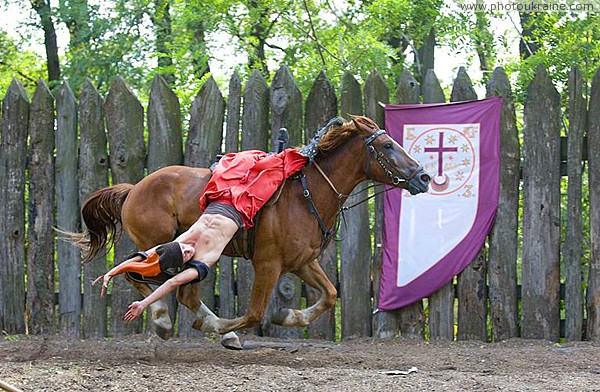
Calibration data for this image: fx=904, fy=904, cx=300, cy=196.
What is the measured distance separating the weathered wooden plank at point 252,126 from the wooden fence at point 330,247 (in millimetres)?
12

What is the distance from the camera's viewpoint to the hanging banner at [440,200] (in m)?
7.49

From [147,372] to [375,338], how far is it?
266cm

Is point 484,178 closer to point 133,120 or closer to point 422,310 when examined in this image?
point 422,310

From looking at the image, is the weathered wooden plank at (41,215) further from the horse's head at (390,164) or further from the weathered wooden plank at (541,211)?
the weathered wooden plank at (541,211)

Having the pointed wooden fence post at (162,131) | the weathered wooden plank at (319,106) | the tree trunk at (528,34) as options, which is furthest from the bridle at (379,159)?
the tree trunk at (528,34)

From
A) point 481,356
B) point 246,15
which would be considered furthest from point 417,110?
point 246,15

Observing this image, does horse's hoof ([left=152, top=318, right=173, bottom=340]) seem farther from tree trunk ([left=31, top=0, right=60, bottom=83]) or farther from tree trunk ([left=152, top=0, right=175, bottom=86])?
tree trunk ([left=31, top=0, right=60, bottom=83])

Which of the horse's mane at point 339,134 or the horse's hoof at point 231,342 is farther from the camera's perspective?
the horse's hoof at point 231,342

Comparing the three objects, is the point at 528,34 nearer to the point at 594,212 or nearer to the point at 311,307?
the point at 594,212

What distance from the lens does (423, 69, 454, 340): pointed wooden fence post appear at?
301 inches

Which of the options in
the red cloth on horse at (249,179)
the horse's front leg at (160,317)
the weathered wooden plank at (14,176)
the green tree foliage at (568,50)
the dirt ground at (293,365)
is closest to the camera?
the dirt ground at (293,365)

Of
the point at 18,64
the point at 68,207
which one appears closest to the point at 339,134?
the point at 68,207

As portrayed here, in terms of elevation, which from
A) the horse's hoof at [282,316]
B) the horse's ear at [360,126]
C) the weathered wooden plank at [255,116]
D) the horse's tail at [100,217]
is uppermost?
the weathered wooden plank at [255,116]

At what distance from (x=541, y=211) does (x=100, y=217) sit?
356 cm
